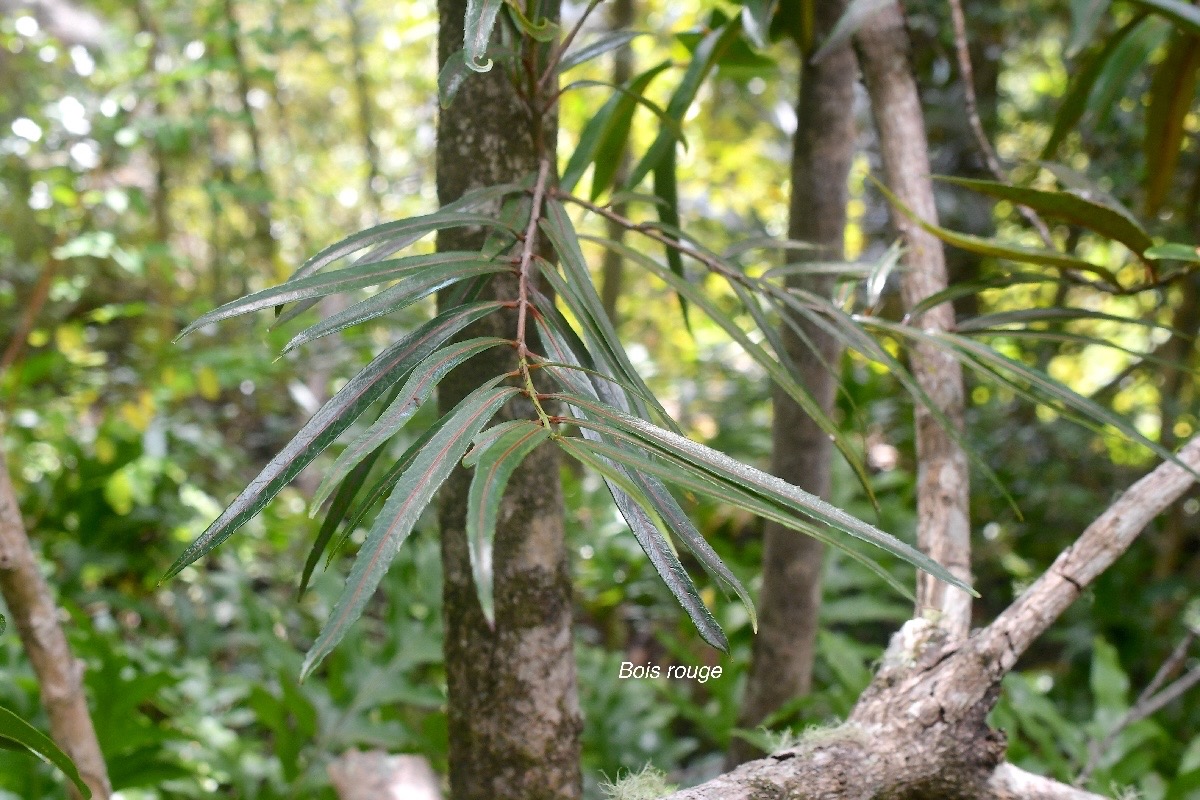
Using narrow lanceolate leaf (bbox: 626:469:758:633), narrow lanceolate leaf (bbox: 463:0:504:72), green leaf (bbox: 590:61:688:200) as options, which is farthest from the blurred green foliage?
narrow lanceolate leaf (bbox: 626:469:758:633)

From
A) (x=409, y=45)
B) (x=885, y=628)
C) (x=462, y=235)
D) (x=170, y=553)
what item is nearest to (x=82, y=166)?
(x=170, y=553)

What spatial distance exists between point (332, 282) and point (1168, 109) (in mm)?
1020

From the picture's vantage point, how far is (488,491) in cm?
32

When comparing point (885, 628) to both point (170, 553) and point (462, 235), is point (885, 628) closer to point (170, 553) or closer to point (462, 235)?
point (170, 553)

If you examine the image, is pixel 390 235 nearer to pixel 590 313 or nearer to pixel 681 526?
pixel 590 313

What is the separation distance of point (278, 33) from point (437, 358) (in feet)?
6.06

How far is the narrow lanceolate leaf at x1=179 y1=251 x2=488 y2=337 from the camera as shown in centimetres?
41

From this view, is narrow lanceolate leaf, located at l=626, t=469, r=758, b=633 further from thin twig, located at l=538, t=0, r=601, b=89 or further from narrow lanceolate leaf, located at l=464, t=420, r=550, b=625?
thin twig, located at l=538, t=0, r=601, b=89

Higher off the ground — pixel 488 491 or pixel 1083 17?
pixel 1083 17

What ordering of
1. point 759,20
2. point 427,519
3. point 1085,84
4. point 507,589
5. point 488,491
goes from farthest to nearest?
point 427,519, point 1085,84, point 759,20, point 507,589, point 488,491

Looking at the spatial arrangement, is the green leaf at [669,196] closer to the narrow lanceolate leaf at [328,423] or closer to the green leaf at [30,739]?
the narrow lanceolate leaf at [328,423]

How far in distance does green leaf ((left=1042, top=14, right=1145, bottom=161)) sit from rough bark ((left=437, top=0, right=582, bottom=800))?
64cm

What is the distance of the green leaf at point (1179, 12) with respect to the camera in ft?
2.35

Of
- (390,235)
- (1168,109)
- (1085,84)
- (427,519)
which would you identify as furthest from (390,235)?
(427,519)
